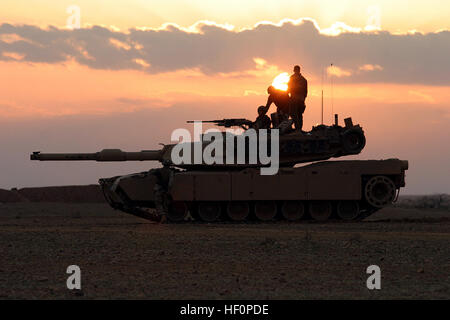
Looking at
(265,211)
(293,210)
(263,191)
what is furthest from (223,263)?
(293,210)

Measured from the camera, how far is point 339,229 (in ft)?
83.3

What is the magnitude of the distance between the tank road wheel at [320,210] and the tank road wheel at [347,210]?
370 millimetres

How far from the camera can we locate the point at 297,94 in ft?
99.2

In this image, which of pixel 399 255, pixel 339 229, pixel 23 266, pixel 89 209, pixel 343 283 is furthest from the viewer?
pixel 89 209

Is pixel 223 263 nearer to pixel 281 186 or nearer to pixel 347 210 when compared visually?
pixel 281 186

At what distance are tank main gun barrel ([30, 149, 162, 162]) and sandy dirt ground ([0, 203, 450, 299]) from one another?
25.8 feet

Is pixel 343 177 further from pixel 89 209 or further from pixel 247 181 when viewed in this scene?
pixel 89 209

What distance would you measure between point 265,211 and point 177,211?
317 centimetres

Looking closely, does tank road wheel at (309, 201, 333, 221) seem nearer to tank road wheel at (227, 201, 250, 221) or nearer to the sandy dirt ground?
tank road wheel at (227, 201, 250, 221)
